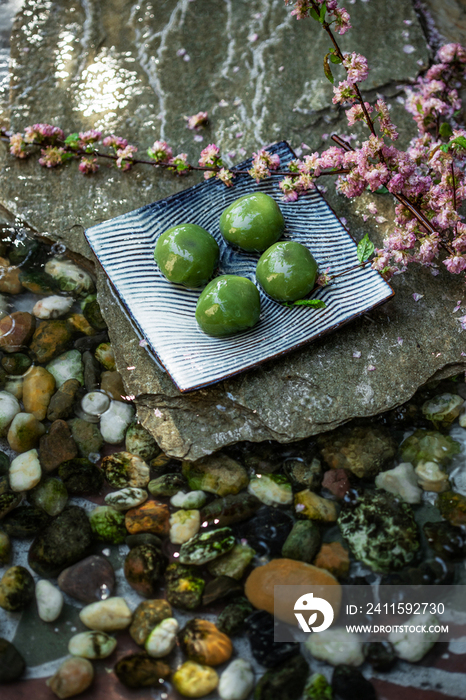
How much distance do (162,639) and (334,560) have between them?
2.52ft

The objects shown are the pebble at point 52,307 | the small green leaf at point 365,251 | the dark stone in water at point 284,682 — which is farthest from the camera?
the pebble at point 52,307

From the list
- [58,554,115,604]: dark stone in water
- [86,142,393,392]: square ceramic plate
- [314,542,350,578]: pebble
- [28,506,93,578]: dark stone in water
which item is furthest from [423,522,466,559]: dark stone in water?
[28,506,93,578]: dark stone in water

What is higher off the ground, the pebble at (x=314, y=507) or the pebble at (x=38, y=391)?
the pebble at (x=38, y=391)

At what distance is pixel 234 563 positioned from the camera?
2.11 metres

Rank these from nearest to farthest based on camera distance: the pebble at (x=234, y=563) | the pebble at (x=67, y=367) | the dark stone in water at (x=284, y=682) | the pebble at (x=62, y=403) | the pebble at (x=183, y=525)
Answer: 1. the dark stone in water at (x=284, y=682)
2. the pebble at (x=234, y=563)
3. the pebble at (x=183, y=525)
4. the pebble at (x=62, y=403)
5. the pebble at (x=67, y=367)

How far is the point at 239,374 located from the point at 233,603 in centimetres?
96

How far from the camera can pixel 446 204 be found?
2330 millimetres

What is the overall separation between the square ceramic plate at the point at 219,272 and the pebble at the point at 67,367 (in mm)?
507

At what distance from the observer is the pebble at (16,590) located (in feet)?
6.82

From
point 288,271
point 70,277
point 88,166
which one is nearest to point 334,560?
point 288,271

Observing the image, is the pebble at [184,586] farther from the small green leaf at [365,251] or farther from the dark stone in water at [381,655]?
the small green leaf at [365,251]

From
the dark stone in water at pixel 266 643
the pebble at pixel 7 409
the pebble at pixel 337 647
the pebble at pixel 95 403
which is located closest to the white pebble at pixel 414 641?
the pebble at pixel 337 647

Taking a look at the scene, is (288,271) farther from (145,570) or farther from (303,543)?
(145,570)
